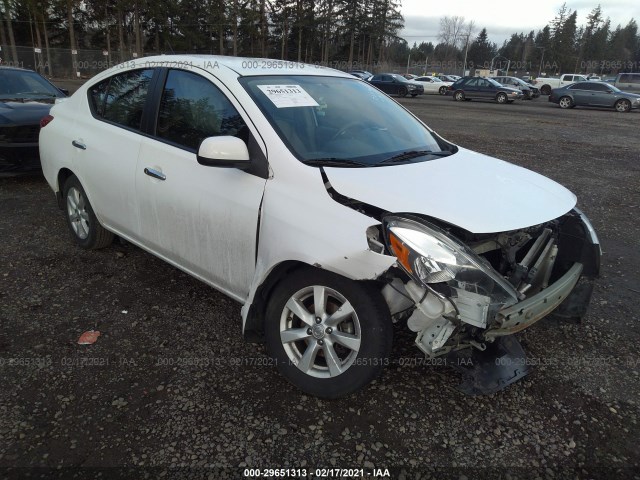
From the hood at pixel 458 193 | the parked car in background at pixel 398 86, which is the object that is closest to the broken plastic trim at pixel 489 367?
the hood at pixel 458 193

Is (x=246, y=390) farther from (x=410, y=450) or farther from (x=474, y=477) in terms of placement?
(x=474, y=477)

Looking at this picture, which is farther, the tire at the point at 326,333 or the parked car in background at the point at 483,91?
the parked car in background at the point at 483,91

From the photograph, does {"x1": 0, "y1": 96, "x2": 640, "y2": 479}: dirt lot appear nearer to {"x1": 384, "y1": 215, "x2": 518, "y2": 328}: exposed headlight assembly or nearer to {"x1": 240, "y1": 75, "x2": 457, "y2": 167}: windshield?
{"x1": 384, "y1": 215, "x2": 518, "y2": 328}: exposed headlight assembly

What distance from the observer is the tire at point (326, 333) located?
2.25m

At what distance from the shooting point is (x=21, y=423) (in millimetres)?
2271

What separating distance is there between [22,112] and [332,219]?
586cm

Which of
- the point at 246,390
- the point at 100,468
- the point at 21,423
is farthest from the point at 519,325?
the point at 21,423

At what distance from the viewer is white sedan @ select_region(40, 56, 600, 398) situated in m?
2.18

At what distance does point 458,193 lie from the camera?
7.95 ft

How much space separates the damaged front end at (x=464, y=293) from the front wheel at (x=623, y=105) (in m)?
26.4

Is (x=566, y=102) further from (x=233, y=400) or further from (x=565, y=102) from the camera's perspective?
(x=233, y=400)

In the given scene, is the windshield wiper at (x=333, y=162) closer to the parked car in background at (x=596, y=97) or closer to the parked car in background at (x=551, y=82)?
the parked car in background at (x=596, y=97)

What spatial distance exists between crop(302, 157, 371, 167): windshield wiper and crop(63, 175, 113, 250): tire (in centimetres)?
238

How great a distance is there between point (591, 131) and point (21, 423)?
16873 mm
